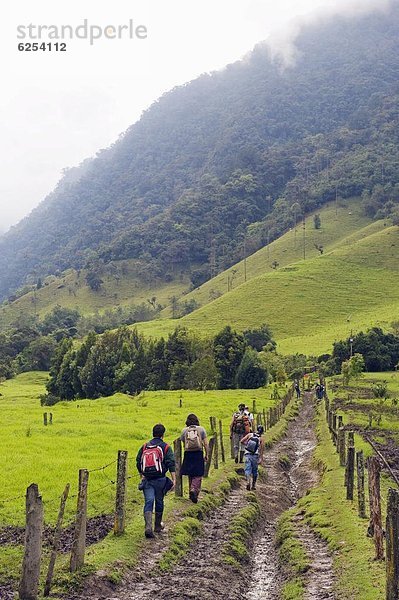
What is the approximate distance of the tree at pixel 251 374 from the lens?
77750 mm

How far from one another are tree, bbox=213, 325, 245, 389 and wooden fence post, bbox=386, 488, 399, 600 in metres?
69.5

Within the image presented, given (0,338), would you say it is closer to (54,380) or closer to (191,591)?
(54,380)

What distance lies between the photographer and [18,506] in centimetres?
1700

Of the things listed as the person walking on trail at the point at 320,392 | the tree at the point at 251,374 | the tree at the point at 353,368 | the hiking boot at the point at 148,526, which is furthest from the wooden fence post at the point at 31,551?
the tree at the point at 251,374

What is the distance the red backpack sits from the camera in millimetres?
14625

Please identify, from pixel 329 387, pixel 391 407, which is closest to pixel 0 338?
pixel 329 387

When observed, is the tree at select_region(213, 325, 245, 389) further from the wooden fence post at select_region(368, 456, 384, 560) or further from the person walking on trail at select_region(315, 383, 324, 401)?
the wooden fence post at select_region(368, 456, 384, 560)

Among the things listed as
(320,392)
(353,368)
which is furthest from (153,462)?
(353,368)

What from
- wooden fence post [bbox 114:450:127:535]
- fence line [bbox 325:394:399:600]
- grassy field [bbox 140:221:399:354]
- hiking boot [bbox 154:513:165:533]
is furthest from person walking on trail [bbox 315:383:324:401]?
grassy field [bbox 140:221:399:354]

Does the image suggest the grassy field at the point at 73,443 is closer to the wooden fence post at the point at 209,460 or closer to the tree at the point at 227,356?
the wooden fence post at the point at 209,460

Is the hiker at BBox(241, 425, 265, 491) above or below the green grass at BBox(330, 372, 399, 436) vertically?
above

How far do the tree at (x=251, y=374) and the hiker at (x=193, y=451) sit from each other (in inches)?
2336

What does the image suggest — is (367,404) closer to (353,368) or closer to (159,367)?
(353,368)

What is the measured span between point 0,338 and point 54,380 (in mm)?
71143
